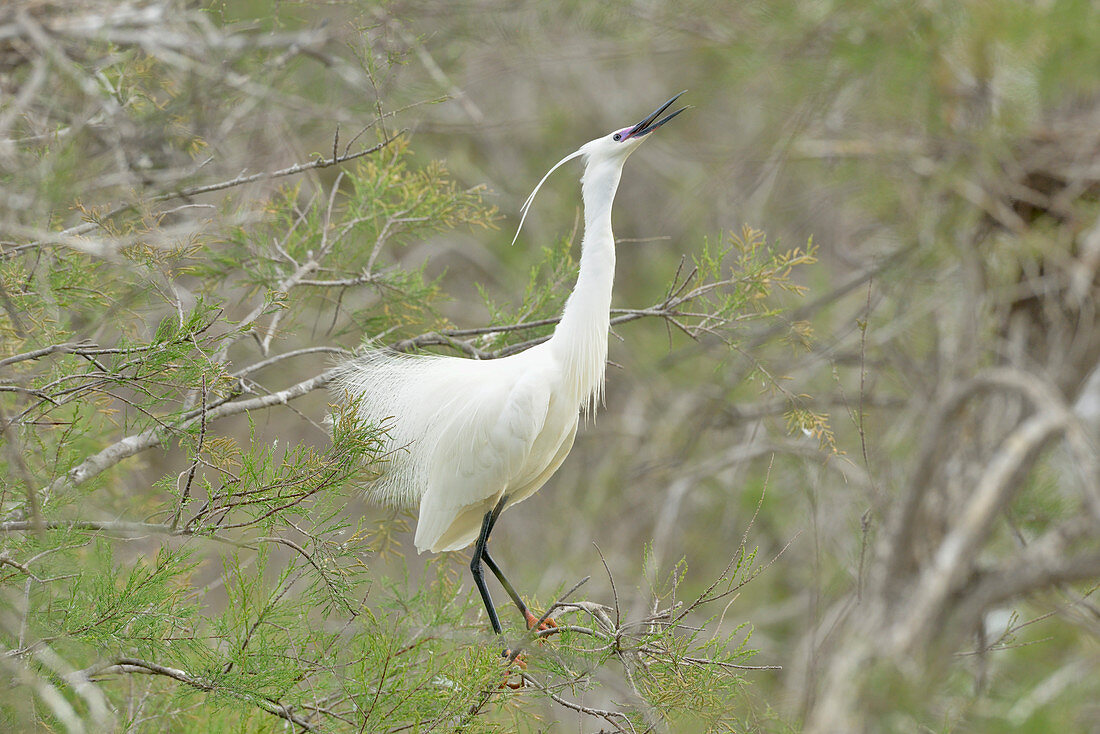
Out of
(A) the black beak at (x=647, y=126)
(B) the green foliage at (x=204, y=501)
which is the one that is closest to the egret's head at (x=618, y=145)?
(A) the black beak at (x=647, y=126)

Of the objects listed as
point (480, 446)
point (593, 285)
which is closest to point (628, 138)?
point (593, 285)

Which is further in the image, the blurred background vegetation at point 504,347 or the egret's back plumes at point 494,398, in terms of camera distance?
the egret's back plumes at point 494,398

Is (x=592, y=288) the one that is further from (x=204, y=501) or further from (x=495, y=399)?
(x=204, y=501)

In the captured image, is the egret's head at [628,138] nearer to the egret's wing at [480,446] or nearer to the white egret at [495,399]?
the white egret at [495,399]

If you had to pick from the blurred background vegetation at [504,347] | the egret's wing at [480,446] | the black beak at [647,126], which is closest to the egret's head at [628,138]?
the black beak at [647,126]

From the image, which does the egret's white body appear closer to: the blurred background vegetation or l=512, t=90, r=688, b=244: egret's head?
l=512, t=90, r=688, b=244: egret's head

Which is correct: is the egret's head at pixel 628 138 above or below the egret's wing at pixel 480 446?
above

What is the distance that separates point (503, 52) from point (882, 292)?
2279mm

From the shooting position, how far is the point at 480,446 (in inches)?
86.1

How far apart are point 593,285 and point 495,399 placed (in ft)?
1.09

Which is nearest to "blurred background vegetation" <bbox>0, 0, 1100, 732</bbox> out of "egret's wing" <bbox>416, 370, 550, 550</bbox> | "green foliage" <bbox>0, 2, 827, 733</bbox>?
"green foliage" <bbox>0, 2, 827, 733</bbox>

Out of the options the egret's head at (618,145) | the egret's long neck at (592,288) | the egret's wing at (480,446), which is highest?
the egret's head at (618,145)

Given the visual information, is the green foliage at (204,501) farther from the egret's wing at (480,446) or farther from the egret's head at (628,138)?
the egret's head at (628,138)

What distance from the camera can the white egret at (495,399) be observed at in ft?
6.93
